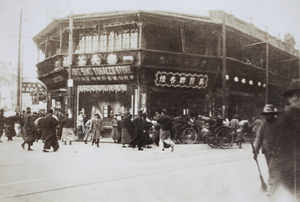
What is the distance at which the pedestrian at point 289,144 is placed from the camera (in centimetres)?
362

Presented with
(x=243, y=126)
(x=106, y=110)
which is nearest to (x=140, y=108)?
(x=106, y=110)

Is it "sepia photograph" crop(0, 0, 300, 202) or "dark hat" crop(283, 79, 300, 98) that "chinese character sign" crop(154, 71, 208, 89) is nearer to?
"sepia photograph" crop(0, 0, 300, 202)

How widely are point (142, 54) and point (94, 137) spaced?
4.88 metres

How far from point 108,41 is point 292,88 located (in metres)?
12.4

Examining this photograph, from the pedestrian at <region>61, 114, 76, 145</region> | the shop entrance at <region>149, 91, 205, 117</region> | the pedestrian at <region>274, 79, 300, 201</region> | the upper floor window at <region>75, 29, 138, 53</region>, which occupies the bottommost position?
the pedestrian at <region>61, 114, 76, 145</region>

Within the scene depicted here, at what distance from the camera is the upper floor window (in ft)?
48.6

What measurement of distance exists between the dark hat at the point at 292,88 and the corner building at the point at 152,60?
33.1 feet

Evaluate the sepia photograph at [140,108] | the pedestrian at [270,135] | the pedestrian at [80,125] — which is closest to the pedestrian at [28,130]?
the sepia photograph at [140,108]

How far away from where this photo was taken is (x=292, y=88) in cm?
384

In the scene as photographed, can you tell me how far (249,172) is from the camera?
6117 millimetres

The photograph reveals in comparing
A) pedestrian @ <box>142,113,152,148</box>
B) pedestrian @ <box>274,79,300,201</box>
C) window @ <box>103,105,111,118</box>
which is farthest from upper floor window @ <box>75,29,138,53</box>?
pedestrian @ <box>274,79,300,201</box>

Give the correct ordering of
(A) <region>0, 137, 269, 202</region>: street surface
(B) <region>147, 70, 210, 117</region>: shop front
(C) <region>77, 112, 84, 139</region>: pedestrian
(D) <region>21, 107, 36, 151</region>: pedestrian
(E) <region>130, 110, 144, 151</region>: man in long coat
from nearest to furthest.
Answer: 1. (A) <region>0, 137, 269, 202</region>: street surface
2. (D) <region>21, 107, 36, 151</region>: pedestrian
3. (E) <region>130, 110, 144, 151</region>: man in long coat
4. (C) <region>77, 112, 84, 139</region>: pedestrian
5. (B) <region>147, 70, 210, 117</region>: shop front

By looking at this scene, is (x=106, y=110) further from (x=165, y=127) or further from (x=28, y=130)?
(x=165, y=127)

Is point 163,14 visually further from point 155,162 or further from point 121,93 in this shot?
point 155,162
